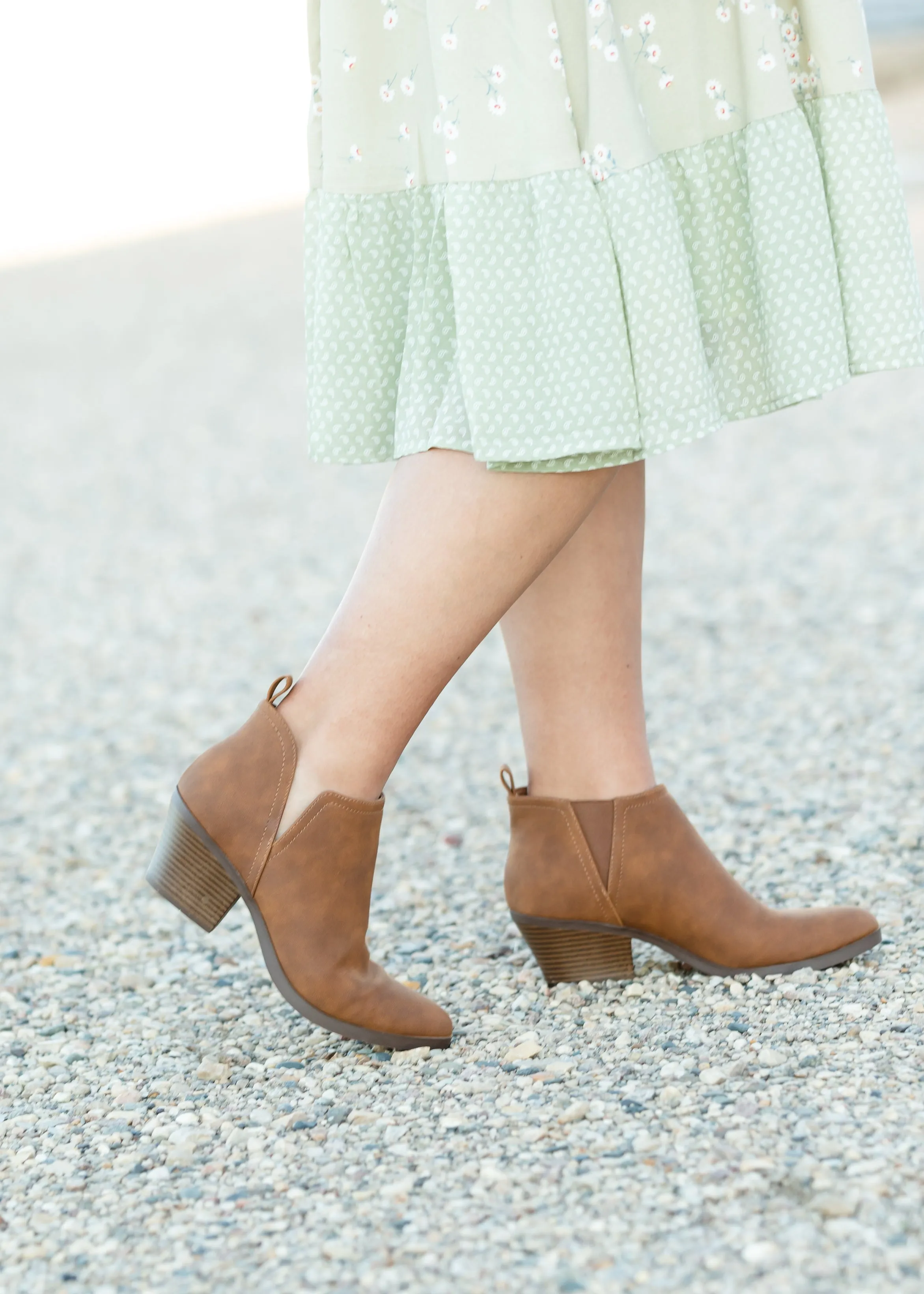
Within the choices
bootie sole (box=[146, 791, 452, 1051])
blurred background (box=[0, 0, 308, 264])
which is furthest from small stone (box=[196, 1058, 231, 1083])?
blurred background (box=[0, 0, 308, 264])

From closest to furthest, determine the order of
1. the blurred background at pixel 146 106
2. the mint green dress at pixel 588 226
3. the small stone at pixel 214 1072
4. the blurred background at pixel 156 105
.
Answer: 1. the mint green dress at pixel 588 226
2. the small stone at pixel 214 1072
3. the blurred background at pixel 156 105
4. the blurred background at pixel 146 106

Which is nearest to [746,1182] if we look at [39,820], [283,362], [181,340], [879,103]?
[879,103]

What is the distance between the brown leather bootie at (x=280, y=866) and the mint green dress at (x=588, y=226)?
295 millimetres

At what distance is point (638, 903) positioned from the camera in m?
1.36

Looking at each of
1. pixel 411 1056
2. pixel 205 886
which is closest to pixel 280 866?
pixel 205 886

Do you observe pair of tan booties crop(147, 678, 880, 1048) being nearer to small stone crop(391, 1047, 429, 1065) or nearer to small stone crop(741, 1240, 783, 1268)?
small stone crop(391, 1047, 429, 1065)

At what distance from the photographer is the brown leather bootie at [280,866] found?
3.93 feet

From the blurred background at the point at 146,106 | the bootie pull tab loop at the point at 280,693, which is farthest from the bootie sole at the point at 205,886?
the blurred background at the point at 146,106

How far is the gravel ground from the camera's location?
3.30ft

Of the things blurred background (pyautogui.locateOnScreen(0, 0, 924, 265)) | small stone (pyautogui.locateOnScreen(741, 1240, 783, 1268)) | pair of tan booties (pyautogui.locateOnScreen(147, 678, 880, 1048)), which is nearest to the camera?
small stone (pyautogui.locateOnScreen(741, 1240, 783, 1268))

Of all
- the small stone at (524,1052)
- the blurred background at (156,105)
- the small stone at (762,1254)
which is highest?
the blurred background at (156,105)

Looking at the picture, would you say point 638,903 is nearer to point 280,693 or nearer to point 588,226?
point 280,693

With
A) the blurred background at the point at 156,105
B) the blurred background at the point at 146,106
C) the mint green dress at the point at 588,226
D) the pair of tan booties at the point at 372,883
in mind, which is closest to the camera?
the mint green dress at the point at 588,226

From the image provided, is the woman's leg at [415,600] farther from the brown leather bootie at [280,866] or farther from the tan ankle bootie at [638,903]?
the tan ankle bootie at [638,903]
